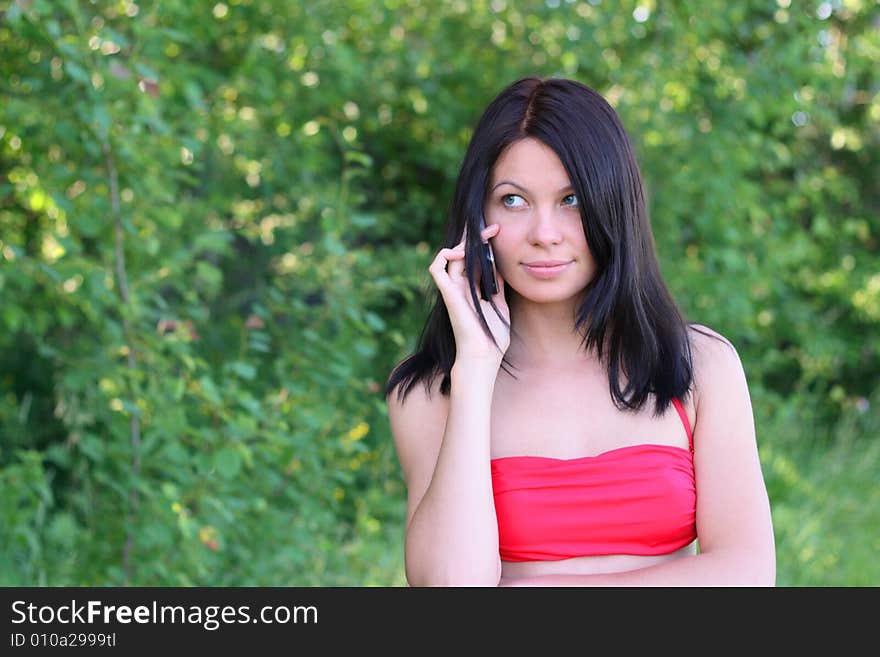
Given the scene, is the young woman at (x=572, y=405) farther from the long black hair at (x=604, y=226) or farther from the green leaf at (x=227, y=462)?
the green leaf at (x=227, y=462)

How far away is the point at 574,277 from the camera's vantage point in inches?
83.4

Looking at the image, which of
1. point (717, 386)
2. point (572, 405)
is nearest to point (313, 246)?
point (572, 405)

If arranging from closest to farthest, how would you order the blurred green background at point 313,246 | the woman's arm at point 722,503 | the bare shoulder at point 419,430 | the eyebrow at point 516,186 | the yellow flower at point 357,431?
1. the woman's arm at point 722,503
2. the eyebrow at point 516,186
3. the bare shoulder at point 419,430
4. the blurred green background at point 313,246
5. the yellow flower at point 357,431

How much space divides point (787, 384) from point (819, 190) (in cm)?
169

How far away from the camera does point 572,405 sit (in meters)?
2.16

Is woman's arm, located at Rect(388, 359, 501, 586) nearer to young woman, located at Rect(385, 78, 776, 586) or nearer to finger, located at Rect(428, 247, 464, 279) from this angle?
young woman, located at Rect(385, 78, 776, 586)

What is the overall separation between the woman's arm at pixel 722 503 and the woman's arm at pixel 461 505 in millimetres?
91

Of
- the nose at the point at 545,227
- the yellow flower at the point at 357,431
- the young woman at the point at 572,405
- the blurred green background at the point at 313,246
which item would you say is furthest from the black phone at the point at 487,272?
the yellow flower at the point at 357,431

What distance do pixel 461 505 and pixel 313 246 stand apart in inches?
117

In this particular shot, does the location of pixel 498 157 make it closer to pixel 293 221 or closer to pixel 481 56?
pixel 293 221

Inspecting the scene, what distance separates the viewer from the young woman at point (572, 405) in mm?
1998

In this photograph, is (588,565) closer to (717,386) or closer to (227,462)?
(717,386)

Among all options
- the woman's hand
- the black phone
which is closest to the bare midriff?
the woman's hand
